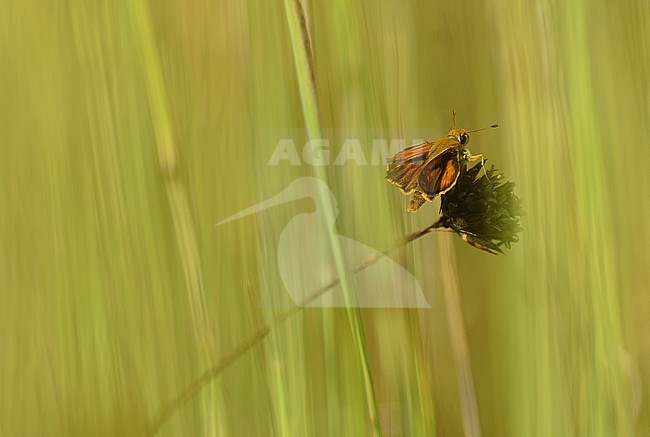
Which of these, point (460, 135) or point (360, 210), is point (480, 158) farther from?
point (360, 210)

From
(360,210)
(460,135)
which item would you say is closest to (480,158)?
(460,135)

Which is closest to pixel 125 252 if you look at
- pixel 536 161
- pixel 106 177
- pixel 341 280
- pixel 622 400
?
pixel 106 177

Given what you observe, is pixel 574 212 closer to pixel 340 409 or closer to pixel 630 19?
pixel 630 19

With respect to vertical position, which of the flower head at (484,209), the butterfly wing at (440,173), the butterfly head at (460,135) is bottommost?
the flower head at (484,209)

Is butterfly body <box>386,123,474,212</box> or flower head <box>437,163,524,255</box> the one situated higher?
butterfly body <box>386,123,474,212</box>

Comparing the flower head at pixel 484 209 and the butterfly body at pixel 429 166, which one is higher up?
the butterfly body at pixel 429 166
